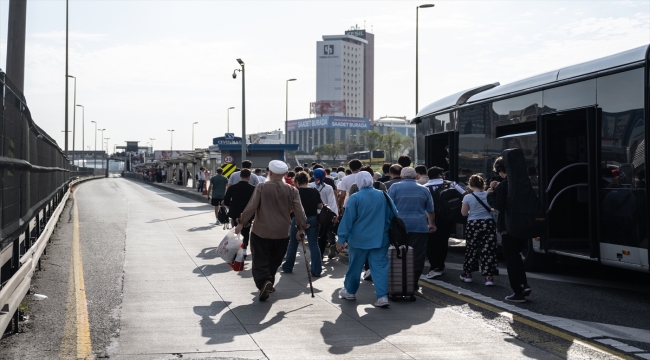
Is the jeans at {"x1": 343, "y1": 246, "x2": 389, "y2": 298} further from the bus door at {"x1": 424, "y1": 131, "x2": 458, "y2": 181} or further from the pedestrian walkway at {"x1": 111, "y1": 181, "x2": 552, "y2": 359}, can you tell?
the bus door at {"x1": 424, "y1": 131, "x2": 458, "y2": 181}

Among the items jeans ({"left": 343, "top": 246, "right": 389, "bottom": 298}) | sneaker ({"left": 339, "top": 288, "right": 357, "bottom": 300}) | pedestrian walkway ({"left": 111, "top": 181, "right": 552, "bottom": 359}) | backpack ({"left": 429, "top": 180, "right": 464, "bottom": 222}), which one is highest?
backpack ({"left": 429, "top": 180, "right": 464, "bottom": 222})

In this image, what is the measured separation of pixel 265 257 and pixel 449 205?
3019 mm

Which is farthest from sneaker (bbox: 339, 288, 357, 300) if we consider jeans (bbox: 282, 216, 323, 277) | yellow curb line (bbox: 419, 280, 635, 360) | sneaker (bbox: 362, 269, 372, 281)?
jeans (bbox: 282, 216, 323, 277)

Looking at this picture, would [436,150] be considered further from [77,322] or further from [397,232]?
[77,322]

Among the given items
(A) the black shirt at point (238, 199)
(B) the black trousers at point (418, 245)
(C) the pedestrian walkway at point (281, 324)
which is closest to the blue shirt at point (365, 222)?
(C) the pedestrian walkway at point (281, 324)

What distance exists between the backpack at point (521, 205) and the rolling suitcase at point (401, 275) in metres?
1.25

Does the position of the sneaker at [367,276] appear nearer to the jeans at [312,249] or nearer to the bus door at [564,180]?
the jeans at [312,249]

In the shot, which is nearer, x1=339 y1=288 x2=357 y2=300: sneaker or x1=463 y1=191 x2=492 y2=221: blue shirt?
x1=339 y1=288 x2=357 y2=300: sneaker

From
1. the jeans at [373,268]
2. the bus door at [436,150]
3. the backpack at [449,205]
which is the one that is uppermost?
the bus door at [436,150]

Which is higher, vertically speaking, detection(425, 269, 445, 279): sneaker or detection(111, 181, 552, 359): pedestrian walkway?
detection(425, 269, 445, 279): sneaker

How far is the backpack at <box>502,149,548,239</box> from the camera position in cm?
933

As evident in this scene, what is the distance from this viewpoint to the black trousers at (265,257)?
9719 mm

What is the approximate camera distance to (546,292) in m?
10.5

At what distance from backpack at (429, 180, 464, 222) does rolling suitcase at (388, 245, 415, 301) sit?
1.82m
